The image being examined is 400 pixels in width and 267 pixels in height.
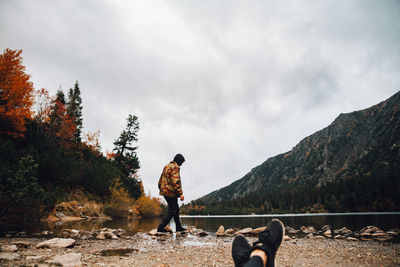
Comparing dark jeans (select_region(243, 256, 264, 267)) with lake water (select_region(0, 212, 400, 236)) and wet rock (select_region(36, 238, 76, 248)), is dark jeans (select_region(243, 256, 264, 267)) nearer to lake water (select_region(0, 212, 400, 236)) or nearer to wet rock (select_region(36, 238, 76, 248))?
wet rock (select_region(36, 238, 76, 248))

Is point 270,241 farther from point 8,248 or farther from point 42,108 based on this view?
point 42,108

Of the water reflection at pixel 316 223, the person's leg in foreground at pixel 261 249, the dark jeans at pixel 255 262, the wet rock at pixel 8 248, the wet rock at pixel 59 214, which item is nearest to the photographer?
the dark jeans at pixel 255 262

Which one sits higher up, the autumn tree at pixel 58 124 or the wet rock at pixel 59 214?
the autumn tree at pixel 58 124

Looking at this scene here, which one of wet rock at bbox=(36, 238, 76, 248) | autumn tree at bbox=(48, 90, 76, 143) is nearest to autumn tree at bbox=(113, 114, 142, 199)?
autumn tree at bbox=(48, 90, 76, 143)


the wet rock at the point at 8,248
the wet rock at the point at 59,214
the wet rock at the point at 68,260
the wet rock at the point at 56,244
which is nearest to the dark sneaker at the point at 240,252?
the wet rock at the point at 68,260

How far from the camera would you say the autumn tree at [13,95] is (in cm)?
1822

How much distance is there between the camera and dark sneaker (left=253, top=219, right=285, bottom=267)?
259cm

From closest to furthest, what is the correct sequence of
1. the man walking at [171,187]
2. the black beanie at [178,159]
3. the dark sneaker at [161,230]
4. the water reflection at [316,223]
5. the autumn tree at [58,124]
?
the dark sneaker at [161,230] → the man walking at [171,187] → the black beanie at [178,159] → the water reflection at [316,223] → the autumn tree at [58,124]

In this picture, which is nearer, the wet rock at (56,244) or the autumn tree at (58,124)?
the wet rock at (56,244)

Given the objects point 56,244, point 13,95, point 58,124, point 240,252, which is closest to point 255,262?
point 240,252

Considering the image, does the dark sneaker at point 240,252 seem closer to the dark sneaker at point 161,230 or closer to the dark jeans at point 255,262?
the dark jeans at point 255,262

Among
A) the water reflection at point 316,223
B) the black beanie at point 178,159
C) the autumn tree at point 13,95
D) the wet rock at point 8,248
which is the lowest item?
the water reflection at point 316,223

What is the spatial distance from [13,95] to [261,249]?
82.8 feet

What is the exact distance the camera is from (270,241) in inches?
113
